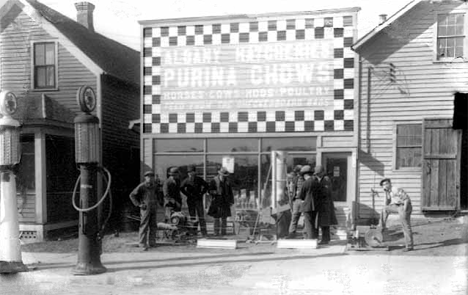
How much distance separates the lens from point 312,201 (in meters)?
5.99

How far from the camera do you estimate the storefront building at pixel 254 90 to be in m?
4.94

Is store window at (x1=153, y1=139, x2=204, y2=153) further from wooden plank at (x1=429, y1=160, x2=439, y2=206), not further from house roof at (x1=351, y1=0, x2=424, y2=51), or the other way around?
wooden plank at (x1=429, y1=160, x2=439, y2=206)

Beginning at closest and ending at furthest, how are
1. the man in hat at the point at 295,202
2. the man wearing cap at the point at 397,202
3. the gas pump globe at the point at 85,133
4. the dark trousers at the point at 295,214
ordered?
1. the man wearing cap at the point at 397,202
2. the gas pump globe at the point at 85,133
3. the man in hat at the point at 295,202
4. the dark trousers at the point at 295,214

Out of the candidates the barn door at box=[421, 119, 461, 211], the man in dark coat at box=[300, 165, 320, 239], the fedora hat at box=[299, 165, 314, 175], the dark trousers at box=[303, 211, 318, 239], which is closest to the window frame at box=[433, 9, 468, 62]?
the barn door at box=[421, 119, 461, 211]

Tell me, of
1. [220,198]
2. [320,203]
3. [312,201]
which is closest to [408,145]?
[320,203]

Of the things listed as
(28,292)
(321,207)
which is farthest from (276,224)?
(28,292)

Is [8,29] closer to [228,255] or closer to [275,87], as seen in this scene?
[275,87]

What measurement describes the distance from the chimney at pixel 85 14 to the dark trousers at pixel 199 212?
96.2 inches

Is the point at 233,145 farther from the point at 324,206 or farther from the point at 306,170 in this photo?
the point at 324,206

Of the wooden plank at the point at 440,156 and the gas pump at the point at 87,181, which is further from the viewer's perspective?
the gas pump at the point at 87,181

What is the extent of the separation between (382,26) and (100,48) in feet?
10.9

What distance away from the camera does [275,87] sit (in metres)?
5.17

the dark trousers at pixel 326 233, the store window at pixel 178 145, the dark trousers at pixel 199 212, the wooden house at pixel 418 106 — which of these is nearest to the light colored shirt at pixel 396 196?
the wooden house at pixel 418 106

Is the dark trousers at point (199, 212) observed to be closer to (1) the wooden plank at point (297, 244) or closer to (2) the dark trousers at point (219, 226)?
(2) the dark trousers at point (219, 226)
